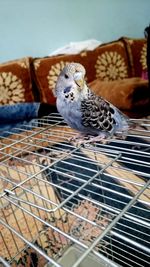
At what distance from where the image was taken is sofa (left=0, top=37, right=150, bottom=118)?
4.12 feet

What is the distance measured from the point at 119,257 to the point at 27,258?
10.4 inches

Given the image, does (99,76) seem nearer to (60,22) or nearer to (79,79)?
(60,22)

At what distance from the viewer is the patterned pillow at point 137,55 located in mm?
1729

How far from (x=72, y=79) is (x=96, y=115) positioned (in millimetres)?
113

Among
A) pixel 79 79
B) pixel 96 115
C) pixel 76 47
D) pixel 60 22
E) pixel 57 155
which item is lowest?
pixel 57 155

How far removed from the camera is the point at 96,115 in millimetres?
629

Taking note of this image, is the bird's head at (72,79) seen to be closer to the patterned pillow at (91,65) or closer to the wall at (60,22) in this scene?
Result: the patterned pillow at (91,65)

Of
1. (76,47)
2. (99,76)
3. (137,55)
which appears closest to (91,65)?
(99,76)

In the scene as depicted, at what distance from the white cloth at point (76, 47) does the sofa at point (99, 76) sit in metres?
0.09

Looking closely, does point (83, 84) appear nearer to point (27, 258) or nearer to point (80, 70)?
point (80, 70)

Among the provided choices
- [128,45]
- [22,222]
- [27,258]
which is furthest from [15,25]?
[27,258]

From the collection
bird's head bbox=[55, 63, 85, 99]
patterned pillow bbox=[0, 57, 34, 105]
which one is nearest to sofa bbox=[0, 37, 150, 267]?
patterned pillow bbox=[0, 57, 34, 105]

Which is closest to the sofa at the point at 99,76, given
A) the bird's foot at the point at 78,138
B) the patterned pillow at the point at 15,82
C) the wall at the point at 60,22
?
the patterned pillow at the point at 15,82

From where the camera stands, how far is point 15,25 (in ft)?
5.19
